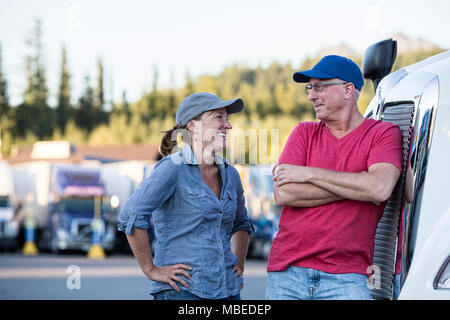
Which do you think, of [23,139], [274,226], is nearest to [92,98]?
[23,139]

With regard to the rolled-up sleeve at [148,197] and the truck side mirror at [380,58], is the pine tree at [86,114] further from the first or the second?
the rolled-up sleeve at [148,197]

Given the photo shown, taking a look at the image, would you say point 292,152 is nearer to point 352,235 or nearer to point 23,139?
point 352,235

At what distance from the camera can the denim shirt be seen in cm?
362

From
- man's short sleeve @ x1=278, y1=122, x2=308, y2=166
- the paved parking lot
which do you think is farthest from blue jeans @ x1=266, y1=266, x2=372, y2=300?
the paved parking lot

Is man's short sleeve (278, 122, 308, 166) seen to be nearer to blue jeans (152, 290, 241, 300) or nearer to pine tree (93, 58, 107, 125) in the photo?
blue jeans (152, 290, 241, 300)

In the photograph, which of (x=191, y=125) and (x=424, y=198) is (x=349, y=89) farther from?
(x=191, y=125)

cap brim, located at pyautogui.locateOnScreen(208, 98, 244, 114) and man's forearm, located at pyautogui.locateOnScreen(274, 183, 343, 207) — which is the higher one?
cap brim, located at pyautogui.locateOnScreen(208, 98, 244, 114)

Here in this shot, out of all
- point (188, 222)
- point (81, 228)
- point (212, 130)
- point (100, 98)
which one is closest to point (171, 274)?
point (188, 222)

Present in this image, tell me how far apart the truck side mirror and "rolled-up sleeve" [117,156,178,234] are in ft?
5.56

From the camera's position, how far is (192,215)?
366 centimetres

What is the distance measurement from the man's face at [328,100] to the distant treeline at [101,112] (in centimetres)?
5925

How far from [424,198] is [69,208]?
2217 cm

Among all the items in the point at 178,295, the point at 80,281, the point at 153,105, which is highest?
the point at 153,105

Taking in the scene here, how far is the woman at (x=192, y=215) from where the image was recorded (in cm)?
362
